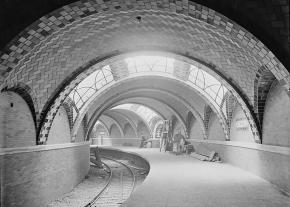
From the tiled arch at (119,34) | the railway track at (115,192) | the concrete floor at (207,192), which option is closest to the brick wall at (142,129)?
the railway track at (115,192)

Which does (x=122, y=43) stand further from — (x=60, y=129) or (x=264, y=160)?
(x=264, y=160)

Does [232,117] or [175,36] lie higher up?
[175,36]

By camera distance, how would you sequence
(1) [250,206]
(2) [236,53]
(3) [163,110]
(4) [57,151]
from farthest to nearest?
(3) [163,110]
(4) [57,151]
(2) [236,53]
(1) [250,206]

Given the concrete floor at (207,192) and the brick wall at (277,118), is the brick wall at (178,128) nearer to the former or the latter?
the concrete floor at (207,192)

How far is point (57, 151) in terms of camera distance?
12.7 metres

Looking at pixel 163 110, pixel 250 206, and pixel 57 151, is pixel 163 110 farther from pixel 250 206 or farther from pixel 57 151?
pixel 250 206

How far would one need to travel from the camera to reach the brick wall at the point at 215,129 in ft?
53.2

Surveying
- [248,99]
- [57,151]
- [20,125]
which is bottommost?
[57,151]

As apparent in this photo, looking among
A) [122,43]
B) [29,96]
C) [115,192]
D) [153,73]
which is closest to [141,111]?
[153,73]

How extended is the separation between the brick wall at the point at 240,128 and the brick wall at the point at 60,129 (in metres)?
8.24

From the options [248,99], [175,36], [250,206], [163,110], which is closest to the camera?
[250,206]

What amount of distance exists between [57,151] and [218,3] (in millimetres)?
9627

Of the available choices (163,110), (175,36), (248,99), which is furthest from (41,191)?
(163,110)

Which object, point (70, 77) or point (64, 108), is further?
point (64, 108)
